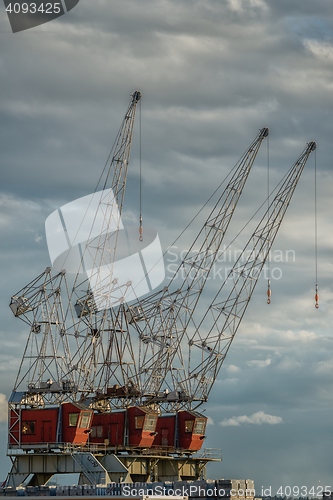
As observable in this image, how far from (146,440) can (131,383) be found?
32.0 ft

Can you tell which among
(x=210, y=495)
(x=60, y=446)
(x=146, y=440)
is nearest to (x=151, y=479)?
(x=146, y=440)

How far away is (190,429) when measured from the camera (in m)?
162

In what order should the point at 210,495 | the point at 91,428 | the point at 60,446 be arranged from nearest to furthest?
the point at 210,495, the point at 60,446, the point at 91,428

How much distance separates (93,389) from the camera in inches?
6417

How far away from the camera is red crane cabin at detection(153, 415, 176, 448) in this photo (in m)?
164

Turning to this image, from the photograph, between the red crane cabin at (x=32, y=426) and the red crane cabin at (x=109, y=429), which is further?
the red crane cabin at (x=109, y=429)

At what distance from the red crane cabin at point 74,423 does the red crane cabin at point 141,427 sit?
28.2ft

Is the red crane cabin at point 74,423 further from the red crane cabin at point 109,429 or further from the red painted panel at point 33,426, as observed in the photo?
the red crane cabin at point 109,429

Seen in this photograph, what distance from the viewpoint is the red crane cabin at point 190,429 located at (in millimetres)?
162250

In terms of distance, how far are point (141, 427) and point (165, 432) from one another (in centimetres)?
860

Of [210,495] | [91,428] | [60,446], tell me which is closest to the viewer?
[210,495]

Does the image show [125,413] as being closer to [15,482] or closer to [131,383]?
[131,383]

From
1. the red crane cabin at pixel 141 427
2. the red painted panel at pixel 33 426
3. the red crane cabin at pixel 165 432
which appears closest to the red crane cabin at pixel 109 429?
the red crane cabin at pixel 141 427

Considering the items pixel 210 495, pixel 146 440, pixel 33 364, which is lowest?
pixel 210 495
